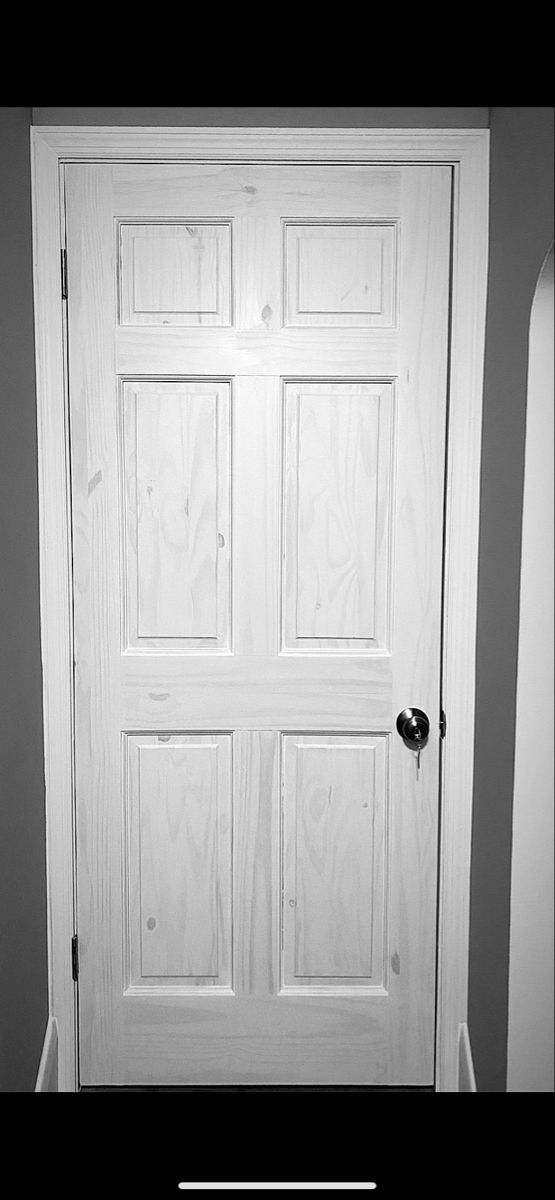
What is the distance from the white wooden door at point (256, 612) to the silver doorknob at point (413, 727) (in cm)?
2

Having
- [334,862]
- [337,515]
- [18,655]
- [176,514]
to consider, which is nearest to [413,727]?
[334,862]

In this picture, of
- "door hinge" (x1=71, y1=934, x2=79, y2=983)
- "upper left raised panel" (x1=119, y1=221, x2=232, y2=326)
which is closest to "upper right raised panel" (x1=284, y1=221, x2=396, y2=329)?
"upper left raised panel" (x1=119, y1=221, x2=232, y2=326)

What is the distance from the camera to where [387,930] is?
4.99 ft

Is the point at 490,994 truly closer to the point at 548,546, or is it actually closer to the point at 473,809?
the point at 473,809

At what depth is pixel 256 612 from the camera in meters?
1.48

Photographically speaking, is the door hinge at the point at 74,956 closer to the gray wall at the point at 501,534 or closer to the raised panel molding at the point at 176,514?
the raised panel molding at the point at 176,514

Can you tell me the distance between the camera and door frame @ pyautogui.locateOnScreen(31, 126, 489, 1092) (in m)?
1.37

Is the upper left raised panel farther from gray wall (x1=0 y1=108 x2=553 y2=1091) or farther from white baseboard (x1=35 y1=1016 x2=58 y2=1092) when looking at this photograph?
white baseboard (x1=35 y1=1016 x2=58 y2=1092)

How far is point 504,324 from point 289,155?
1.45 feet

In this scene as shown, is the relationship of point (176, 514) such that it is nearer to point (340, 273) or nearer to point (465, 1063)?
point (340, 273)

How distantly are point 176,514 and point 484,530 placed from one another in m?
0.48

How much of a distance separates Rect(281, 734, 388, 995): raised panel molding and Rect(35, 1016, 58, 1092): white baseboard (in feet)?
1.26

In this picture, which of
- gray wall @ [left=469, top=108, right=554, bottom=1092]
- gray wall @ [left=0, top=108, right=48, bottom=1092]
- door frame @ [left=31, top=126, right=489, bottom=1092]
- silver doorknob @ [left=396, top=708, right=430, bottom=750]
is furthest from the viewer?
silver doorknob @ [left=396, top=708, right=430, bottom=750]

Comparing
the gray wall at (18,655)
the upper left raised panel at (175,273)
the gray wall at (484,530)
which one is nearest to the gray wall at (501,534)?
the gray wall at (484,530)
